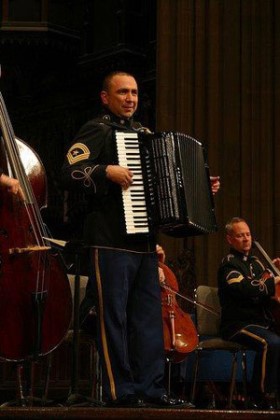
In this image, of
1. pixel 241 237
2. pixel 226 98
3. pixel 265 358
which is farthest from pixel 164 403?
pixel 226 98

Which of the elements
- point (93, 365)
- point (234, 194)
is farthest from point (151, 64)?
point (93, 365)

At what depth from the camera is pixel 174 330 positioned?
5.00 metres

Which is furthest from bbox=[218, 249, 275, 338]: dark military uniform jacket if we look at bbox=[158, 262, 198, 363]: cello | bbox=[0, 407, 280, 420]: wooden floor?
bbox=[0, 407, 280, 420]: wooden floor

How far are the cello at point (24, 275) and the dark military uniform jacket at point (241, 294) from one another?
185 cm

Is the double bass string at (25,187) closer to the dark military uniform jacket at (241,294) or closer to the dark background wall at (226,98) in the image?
the dark military uniform jacket at (241,294)

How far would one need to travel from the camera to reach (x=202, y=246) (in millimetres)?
7480

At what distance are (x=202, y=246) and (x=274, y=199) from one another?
0.72 meters

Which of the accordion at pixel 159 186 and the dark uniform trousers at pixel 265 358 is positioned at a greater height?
the accordion at pixel 159 186

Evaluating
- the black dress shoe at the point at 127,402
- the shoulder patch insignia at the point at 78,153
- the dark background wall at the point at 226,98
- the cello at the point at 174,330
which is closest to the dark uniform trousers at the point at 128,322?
the black dress shoe at the point at 127,402

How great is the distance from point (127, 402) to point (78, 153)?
106 centimetres

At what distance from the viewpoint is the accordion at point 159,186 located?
3.69 meters

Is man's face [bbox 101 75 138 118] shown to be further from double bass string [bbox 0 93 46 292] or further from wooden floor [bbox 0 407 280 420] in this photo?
wooden floor [bbox 0 407 280 420]

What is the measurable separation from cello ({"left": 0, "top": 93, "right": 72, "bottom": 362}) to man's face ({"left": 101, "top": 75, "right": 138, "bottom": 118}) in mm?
458

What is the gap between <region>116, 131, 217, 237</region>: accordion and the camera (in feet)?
12.1
